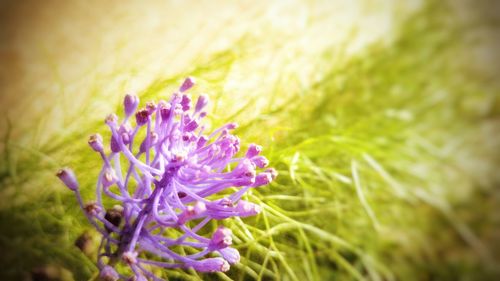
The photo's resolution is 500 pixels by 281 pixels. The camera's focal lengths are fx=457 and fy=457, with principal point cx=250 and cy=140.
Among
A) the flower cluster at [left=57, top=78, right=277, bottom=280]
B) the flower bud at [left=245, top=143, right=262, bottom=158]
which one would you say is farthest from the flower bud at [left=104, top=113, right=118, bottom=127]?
the flower bud at [left=245, top=143, right=262, bottom=158]


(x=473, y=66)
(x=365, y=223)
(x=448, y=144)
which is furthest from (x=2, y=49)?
(x=473, y=66)

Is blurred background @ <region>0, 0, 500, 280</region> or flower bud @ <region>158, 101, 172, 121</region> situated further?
blurred background @ <region>0, 0, 500, 280</region>

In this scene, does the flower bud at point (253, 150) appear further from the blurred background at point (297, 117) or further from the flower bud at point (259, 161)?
the blurred background at point (297, 117)

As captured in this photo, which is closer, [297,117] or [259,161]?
[259,161]

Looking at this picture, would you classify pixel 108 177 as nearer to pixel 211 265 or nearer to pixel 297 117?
pixel 211 265

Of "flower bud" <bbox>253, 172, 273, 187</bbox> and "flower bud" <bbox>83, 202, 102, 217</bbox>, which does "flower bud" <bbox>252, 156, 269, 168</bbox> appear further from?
"flower bud" <bbox>83, 202, 102, 217</bbox>

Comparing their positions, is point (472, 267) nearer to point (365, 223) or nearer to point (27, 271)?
point (365, 223)

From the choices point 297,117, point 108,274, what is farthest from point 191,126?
point 297,117

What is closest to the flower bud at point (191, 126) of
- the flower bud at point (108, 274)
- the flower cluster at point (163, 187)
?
the flower cluster at point (163, 187)
